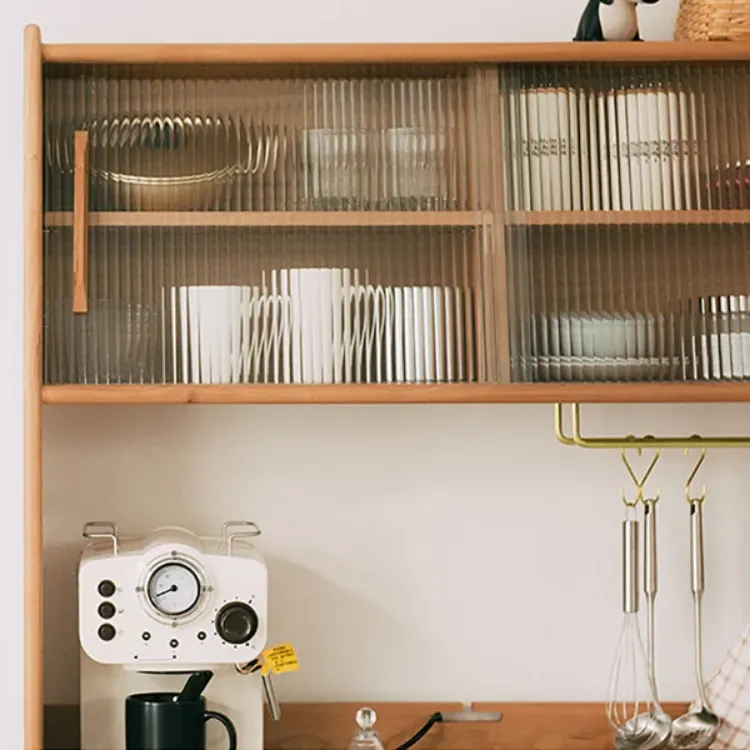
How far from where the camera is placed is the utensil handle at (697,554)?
204cm

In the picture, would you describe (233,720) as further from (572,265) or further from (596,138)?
(596,138)

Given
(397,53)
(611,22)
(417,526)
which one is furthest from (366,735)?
(611,22)

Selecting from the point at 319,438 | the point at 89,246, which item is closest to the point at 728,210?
the point at 319,438

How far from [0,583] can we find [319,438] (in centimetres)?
59

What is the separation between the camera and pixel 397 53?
187cm

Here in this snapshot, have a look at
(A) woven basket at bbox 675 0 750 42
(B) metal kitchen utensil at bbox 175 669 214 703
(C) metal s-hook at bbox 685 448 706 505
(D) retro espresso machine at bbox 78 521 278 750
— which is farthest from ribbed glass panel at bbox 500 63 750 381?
(B) metal kitchen utensil at bbox 175 669 214 703

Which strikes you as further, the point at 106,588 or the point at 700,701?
the point at 700,701

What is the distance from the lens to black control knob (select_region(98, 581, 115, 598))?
1.82 m

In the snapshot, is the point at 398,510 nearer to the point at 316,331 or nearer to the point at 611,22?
the point at 316,331

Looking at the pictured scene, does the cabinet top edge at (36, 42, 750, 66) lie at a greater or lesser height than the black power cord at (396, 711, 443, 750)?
greater

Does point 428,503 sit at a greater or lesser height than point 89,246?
lesser

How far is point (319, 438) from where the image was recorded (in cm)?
213

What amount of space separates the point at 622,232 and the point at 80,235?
829mm

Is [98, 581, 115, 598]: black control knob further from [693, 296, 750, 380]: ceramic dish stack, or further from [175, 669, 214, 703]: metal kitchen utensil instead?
[693, 296, 750, 380]: ceramic dish stack
